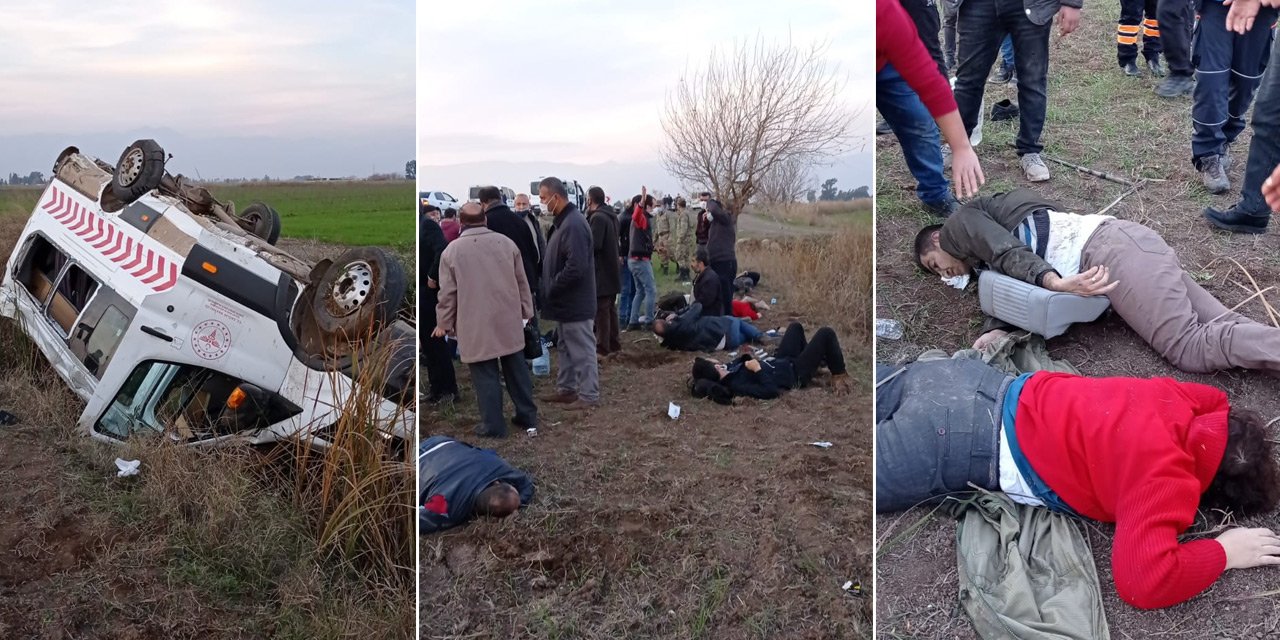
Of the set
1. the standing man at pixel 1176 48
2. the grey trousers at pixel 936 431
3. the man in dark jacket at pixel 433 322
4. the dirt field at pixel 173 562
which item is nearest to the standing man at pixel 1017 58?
the grey trousers at pixel 936 431

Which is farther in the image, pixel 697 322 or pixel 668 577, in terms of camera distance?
pixel 697 322

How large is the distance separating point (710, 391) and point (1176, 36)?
4221mm

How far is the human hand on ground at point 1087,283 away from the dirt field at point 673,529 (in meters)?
1.35

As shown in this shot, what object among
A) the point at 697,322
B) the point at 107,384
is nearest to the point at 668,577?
the point at 697,322

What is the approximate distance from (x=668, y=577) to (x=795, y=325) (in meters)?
0.51

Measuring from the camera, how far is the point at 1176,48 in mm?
4480

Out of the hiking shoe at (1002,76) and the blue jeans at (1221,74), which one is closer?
the blue jeans at (1221,74)

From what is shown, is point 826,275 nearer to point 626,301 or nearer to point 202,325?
point 626,301

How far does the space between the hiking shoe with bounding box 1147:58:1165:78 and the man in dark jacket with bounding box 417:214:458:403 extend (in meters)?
4.97

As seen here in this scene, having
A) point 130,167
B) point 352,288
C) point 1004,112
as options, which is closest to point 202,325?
point 352,288

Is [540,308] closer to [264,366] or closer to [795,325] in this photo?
[795,325]

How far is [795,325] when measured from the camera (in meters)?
1.58

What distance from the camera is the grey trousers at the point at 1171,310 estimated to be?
2383 mm

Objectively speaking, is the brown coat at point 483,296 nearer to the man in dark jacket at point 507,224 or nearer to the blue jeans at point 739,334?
the man in dark jacket at point 507,224
